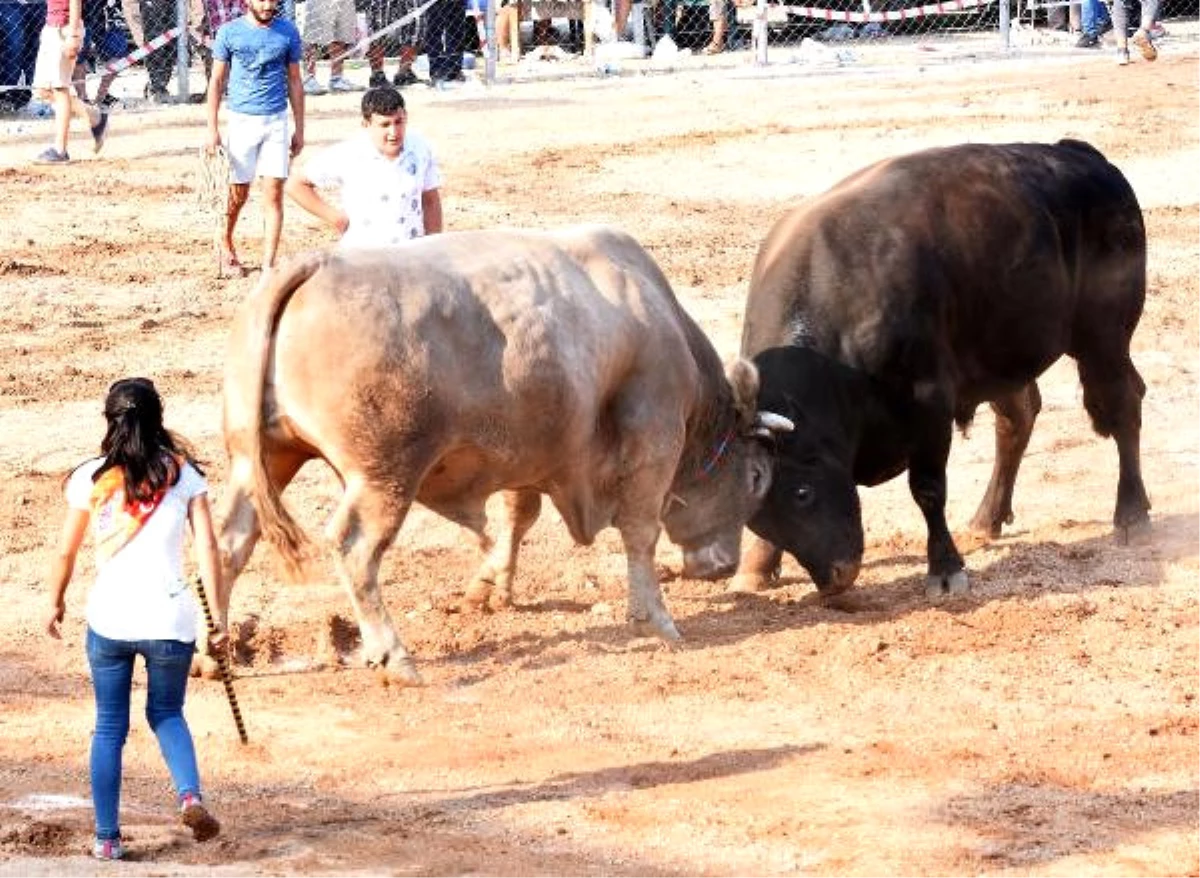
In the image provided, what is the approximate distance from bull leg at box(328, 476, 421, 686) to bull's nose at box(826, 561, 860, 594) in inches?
82.6

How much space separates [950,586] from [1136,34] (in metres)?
14.5

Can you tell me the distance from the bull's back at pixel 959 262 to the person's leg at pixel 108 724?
4.15 m

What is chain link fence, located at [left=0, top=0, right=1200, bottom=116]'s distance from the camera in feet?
75.2

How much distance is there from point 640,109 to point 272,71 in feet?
21.4

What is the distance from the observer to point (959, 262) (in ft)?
37.5

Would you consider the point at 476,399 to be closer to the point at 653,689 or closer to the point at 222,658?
the point at 653,689

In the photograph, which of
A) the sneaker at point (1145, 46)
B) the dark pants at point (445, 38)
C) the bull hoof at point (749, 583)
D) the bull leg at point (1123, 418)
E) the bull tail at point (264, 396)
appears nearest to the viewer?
the bull tail at point (264, 396)

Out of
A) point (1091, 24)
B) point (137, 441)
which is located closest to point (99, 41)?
point (1091, 24)

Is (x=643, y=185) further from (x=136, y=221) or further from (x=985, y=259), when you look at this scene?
(x=985, y=259)

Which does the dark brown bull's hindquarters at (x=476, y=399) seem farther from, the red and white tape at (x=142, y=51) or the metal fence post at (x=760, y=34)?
the metal fence post at (x=760, y=34)

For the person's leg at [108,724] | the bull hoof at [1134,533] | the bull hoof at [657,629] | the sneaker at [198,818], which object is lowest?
the bull hoof at [1134,533]

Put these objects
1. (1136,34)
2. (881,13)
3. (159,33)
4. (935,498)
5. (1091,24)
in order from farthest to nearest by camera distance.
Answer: (881,13) → (1091,24) → (1136,34) → (159,33) → (935,498)

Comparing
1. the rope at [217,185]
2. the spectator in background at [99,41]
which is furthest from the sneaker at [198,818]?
the spectator in background at [99,41]

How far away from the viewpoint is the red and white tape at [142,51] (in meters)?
22.6
